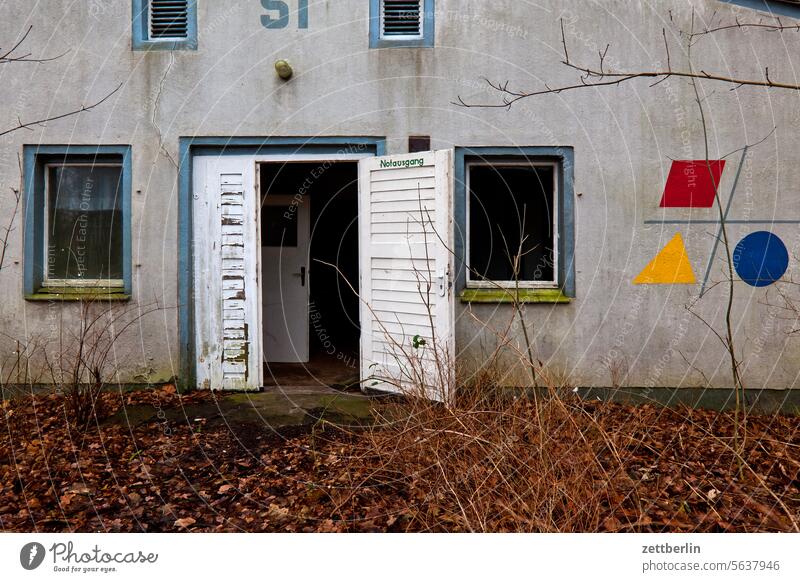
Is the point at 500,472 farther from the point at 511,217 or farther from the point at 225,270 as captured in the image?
the point at 225,270

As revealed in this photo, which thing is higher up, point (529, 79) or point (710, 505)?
point (529, 79)

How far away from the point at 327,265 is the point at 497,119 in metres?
5.43

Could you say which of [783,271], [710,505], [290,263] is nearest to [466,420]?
[710,505]

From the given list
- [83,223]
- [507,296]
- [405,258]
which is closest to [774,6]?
[507,296]

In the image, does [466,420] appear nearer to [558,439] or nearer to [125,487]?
[558,439]

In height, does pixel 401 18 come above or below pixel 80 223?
above

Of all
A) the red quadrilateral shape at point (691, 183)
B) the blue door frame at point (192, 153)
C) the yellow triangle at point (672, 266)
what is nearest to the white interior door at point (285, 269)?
the blue door frame at point (192, 153)

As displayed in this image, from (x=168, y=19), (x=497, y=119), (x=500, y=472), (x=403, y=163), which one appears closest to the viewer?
(x=500, y=472)

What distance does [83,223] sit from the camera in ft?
24.7

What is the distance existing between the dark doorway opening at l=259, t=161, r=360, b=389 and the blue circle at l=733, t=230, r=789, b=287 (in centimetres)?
393

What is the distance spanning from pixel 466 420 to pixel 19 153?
5.35 metres

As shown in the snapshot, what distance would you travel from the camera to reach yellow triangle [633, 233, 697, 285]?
23.5 ft

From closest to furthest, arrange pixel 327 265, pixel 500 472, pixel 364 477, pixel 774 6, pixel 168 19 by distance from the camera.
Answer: pixel 500 472, pixel 364 477, pixel 774 6, pixel 168 19, pixel 327 265

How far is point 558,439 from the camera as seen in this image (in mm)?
4234
